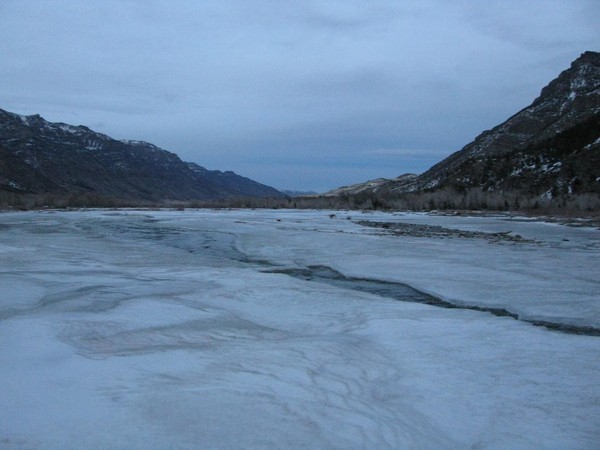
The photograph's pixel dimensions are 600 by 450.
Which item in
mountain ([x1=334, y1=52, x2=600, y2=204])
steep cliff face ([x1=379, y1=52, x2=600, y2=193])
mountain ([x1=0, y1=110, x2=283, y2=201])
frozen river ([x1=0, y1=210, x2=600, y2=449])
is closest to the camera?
frozen river ([x1=0, y1=210, x2=600, y2=449])

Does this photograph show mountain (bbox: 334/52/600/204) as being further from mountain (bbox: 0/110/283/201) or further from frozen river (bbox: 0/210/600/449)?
mountain (bbox: 0/110/283/201)

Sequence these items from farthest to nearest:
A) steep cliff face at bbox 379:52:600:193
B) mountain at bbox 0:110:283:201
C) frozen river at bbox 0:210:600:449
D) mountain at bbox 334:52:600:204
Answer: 1. mountain at bbox 0:110:283:201
2. steep cliff face at bbox 379:52:600:193
3. mountain at bbox 334:52:600:204
4. frozen river at bbox 0:210:600:449

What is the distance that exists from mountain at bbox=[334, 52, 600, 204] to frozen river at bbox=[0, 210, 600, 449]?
32.6 metres

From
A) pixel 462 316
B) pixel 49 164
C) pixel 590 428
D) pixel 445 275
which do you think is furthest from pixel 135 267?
pixel 49 164

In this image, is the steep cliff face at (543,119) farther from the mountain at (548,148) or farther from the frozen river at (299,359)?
the frozen river at (299,359)

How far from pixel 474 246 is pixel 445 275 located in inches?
190

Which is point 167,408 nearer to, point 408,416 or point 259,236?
point 408,416

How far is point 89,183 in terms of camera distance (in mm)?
136750

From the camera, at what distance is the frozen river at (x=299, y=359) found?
285 cm

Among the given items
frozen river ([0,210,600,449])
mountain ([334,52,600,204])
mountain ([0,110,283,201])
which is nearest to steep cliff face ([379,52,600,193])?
mountain ([334,52,600,204])

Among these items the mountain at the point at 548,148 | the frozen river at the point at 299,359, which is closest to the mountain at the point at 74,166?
the mountain at the point at 548,148

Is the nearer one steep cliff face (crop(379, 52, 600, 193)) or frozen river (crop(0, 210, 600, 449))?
frozen river (crop(0, 210, 600, 449))

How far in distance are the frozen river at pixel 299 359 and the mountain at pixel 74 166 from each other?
9391cm

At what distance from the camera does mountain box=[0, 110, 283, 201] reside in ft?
349
